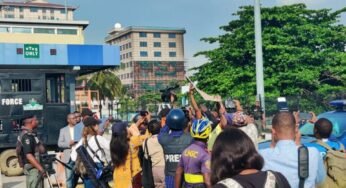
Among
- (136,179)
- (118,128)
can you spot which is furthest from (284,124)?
(136,179)

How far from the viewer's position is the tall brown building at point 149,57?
15194 cm

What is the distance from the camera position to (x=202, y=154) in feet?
16.3

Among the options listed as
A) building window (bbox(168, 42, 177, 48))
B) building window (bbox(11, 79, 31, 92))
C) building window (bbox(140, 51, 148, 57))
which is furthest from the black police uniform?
building window (bbox(168, 42, 177, 48))

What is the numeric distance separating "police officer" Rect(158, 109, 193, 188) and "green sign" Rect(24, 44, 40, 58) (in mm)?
19148

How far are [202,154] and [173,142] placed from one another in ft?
2.83

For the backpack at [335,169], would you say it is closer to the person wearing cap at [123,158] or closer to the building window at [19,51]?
the person wearing cap at [123,158]

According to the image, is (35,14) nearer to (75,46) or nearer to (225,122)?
(75,46)

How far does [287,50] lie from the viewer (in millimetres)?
37062

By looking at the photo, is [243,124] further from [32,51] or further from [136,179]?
[32,51]

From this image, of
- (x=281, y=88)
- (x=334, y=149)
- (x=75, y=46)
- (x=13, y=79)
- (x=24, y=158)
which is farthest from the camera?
(x=281, y=88)

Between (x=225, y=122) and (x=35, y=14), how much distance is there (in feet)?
546

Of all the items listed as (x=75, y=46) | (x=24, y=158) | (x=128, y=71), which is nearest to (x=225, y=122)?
(x=24, y=158)

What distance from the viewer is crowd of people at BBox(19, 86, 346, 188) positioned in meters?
2.73

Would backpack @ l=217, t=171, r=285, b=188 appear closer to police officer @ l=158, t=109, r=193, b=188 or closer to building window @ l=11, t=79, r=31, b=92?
police officer @ l=158, t=109, r=193, b=188
